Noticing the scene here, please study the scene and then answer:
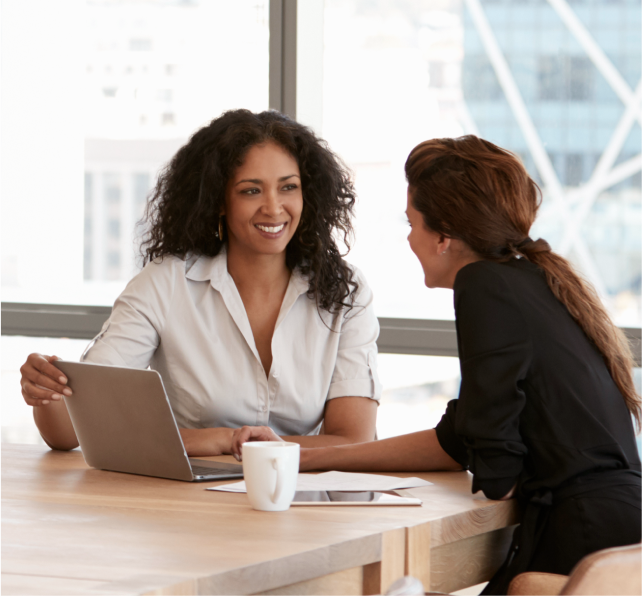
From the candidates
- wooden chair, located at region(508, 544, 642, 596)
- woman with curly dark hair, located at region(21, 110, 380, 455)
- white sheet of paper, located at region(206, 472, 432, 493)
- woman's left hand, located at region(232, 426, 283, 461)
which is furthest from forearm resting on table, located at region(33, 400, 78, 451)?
wooden chair, located at region(508, 544, 642, 596)

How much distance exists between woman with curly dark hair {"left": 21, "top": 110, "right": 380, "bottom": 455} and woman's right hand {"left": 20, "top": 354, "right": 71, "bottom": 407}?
6.2 inches

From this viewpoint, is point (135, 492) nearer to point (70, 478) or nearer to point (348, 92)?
point (70, 478)

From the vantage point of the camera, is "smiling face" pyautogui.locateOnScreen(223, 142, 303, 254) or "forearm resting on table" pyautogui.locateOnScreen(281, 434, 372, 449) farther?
"smiling face" pyautogui.locateOnScreen(223, 142, 303, 254)

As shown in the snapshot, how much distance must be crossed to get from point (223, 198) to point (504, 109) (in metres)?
1.33

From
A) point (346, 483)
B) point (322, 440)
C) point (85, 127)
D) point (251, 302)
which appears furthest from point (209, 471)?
point (85, 127)

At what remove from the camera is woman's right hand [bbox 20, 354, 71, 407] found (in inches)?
58.3

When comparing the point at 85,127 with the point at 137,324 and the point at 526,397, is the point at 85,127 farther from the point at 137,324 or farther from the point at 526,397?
the point at 526,397

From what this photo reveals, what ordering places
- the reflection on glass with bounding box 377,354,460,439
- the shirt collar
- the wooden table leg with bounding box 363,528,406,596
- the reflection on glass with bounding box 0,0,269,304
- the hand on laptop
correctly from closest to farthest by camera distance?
1. the wooden table leg with bounding box 363,528,406,596
2. the hand on laptop
3. the shirt collar
4. the reflection on glass with bounding box 377,354,460,439
5. the reflection on glass with bounding box 0,0,269,304

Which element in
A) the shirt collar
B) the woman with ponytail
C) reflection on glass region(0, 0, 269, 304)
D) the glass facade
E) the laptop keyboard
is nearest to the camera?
the woman with ponytail

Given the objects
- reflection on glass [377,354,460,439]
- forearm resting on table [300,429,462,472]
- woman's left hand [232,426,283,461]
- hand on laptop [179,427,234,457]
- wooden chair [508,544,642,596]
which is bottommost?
reflection on glass [377,354,460,439]

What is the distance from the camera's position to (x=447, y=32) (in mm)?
3070

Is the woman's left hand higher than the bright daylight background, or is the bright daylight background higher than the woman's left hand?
the bright daylight background

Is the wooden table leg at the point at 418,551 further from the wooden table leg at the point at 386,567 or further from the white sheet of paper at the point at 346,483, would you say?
the white sheet of paper at the point at 346,483

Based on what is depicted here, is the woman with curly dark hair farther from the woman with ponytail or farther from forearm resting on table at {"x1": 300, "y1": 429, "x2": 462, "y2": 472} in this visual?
the woman with ponytail
